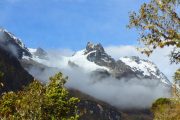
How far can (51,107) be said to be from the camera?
61.4m

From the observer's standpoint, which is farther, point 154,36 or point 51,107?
point 51,107

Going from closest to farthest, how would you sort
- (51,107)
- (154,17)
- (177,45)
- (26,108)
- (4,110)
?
(177,45), (154,17), (26,108), (51,107), (4,110)

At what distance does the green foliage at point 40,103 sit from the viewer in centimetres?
5800

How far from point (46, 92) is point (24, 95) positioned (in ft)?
9.84

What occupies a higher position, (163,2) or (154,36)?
(163,2)

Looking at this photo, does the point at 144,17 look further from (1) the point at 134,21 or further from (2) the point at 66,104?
(2) the point at 66,104

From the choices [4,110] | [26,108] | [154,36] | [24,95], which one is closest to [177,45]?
[154,36]

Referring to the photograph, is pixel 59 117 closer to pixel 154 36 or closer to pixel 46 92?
pixel 46 92

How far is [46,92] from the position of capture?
62.2 meters

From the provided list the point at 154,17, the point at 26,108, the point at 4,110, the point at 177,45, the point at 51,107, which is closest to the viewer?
the point at 177,45

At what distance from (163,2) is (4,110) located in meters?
35.0

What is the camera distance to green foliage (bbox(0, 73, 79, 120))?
58000mm

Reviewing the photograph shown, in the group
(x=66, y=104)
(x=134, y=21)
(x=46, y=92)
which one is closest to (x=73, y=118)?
(x=66, y=104)

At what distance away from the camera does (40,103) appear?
193 feet
